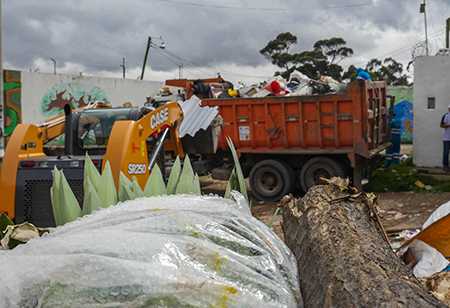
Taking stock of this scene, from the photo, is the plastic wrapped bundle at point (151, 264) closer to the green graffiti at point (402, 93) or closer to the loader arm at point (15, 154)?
the loader arm at point (15, 154)

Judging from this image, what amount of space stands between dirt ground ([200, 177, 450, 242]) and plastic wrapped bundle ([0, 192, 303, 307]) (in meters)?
4.05

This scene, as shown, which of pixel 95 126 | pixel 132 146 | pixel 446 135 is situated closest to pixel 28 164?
pixel 132 146

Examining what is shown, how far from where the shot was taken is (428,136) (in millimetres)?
9289

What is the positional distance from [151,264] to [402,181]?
27.6 ft

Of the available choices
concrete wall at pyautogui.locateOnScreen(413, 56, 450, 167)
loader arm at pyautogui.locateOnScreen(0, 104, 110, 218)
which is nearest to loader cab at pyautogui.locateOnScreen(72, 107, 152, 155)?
loader arm at pyautogui.locateOnScreen(0, 104, 110, 218)

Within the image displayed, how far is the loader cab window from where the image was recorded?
4.61 meters

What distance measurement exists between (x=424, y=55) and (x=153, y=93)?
14.6 metres

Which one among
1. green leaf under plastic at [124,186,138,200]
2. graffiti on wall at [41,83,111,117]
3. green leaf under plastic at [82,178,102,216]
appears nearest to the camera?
green leaf under plastic at [82,178,102,216]

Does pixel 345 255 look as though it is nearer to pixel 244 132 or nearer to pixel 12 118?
pixel 244 132

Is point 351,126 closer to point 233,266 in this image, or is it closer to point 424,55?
point 424,55

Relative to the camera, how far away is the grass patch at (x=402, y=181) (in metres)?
7.94

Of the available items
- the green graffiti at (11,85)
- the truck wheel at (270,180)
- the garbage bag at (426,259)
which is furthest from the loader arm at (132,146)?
the green graffiti at (11,85)

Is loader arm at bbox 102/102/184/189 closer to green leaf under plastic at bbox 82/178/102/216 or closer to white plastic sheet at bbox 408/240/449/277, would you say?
green leaf under plastic at bbox 82/178/102/216

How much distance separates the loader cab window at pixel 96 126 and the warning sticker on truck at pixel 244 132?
3706 millimetres
